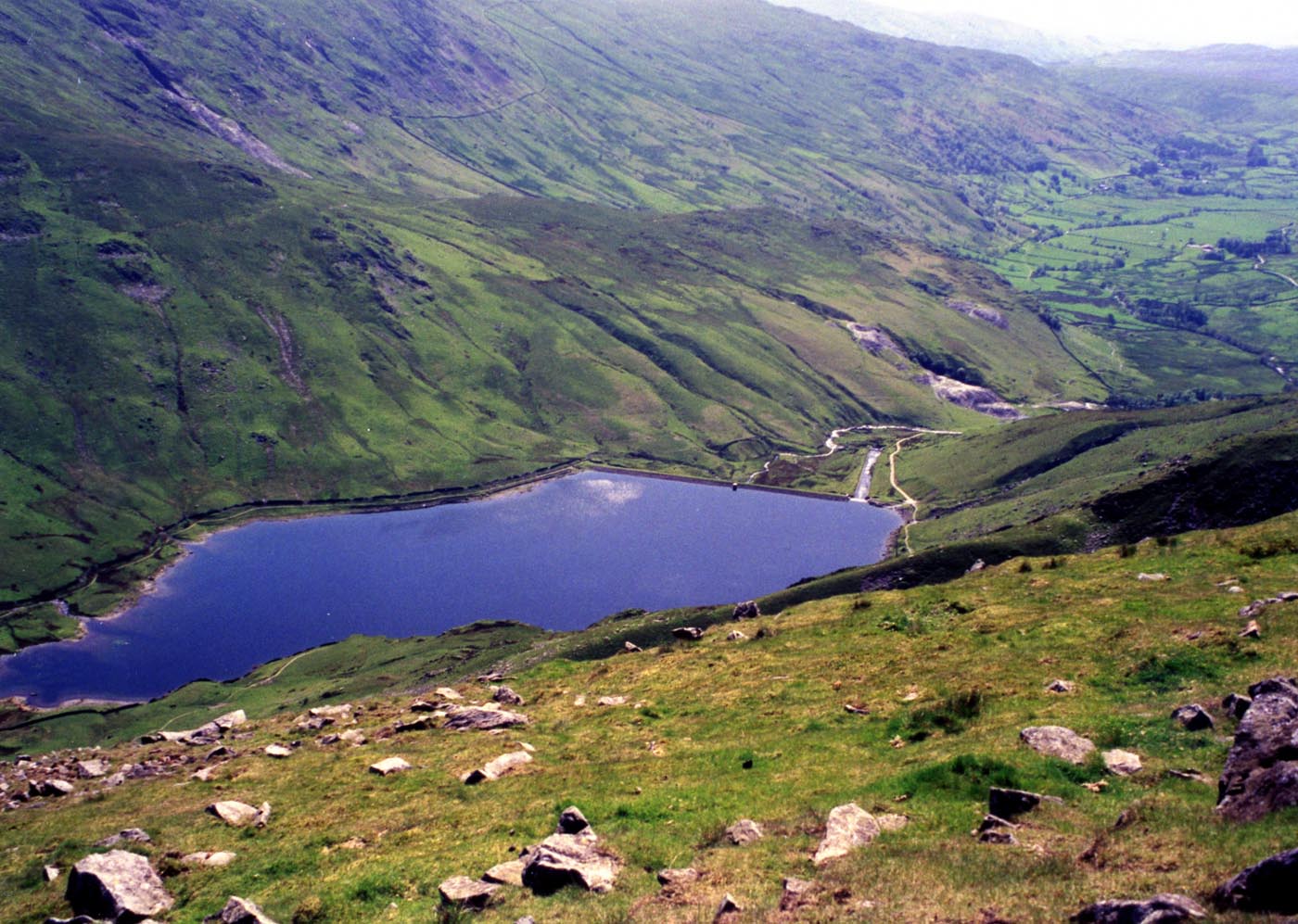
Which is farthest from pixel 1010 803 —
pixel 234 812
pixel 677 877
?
pixel 234 812

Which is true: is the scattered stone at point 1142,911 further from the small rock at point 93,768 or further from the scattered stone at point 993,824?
the small rock at point 93,768

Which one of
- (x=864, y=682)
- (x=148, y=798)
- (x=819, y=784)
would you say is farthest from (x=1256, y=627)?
(x=148, y=798)

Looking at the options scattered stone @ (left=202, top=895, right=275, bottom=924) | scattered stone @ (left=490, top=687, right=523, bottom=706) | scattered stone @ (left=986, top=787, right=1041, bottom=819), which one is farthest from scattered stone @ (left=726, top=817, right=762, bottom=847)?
scattered stone @ (left=490, top=687, right=523, bottom=706)

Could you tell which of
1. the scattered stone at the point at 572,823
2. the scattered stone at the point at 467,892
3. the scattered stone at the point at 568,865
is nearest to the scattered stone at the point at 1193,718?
the scattered stone at the point at 568,865

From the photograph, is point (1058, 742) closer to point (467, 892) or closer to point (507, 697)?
point (467, 892)

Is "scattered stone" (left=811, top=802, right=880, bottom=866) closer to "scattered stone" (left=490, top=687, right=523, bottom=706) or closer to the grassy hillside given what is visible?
the grassy hillside

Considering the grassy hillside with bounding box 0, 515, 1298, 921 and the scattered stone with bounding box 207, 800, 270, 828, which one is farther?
the scattered stone with bounding box 207, 800, 270, 828
